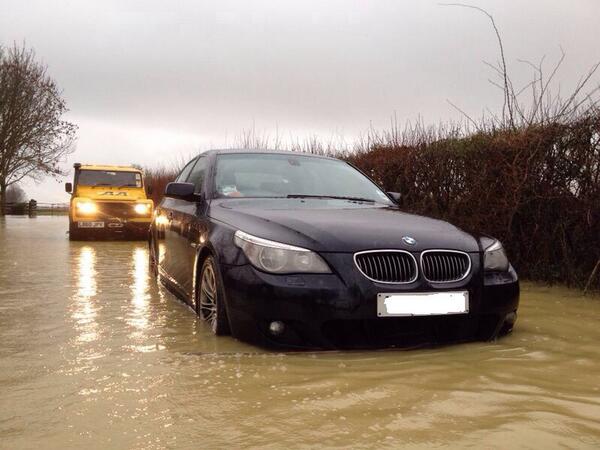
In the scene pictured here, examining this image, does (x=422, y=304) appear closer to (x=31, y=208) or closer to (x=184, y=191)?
(x=184, y=191)

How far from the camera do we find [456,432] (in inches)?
96.8

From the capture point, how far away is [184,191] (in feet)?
16.1

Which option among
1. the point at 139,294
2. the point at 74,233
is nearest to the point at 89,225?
the point at 74,233

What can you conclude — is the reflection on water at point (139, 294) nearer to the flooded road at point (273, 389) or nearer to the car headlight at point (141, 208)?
the flooded road at point (273, 389)

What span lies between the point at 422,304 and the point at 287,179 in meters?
1.93

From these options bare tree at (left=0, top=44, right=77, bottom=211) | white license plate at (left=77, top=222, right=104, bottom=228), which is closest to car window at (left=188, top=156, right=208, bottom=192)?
white license plate at (left=77, top=222, right=104, bottom=228)

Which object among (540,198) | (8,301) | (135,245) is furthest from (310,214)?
(135,245)

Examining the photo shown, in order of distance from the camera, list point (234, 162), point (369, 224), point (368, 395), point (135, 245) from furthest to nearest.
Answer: point (135, 245), point (234, 162), point (369, 224), point (368, 395)

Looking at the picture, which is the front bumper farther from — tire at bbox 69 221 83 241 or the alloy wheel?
tire at bbox 69 221 83 241

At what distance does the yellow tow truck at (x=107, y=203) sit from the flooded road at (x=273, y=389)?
32.1 feet

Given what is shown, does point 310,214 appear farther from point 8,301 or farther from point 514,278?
point 8,301

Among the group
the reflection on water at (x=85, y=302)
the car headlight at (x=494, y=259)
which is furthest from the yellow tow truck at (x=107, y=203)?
the car headlight at (x=494, y=259)

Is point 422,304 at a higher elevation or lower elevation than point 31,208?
lower

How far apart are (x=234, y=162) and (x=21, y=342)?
218 cm
